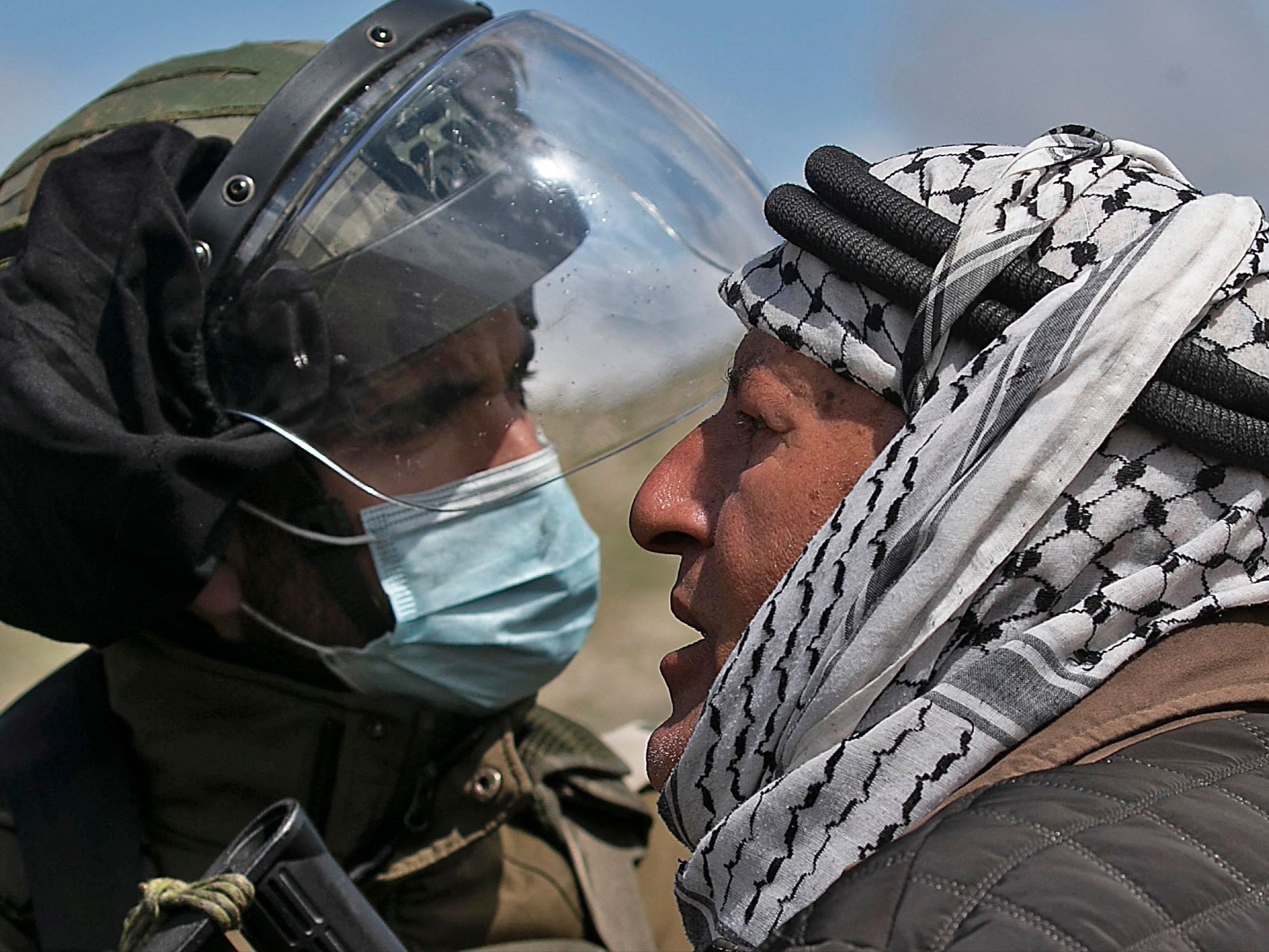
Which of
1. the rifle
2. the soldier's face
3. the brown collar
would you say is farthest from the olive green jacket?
the brown collar

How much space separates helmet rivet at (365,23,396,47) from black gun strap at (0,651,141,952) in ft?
4.07

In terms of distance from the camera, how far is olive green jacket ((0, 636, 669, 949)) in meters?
2.22

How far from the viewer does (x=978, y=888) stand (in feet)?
2.64

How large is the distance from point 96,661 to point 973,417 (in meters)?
1.86

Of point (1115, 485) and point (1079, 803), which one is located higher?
point (1115, 485)

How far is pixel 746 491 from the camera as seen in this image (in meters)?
1.26

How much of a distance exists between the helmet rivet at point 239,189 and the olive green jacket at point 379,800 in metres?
0.81

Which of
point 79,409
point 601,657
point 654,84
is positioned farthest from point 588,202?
point 601,657

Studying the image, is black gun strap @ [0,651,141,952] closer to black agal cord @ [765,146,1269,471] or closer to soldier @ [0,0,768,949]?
soldier @ [0,0,768,949]

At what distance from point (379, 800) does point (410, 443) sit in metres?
0.69

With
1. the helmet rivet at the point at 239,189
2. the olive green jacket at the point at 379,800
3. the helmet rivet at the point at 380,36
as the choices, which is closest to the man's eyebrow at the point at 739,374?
the helmet rivet at the point at 239,189

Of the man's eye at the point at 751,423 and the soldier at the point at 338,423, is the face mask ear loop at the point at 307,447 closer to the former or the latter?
the soldier at the point at 338,423

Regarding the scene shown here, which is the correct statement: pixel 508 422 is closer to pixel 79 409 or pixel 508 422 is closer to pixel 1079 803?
pixel 79 409

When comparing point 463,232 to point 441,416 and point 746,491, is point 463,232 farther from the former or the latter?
point 746,491
